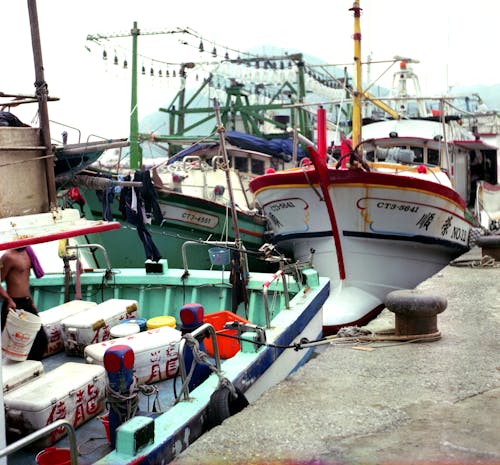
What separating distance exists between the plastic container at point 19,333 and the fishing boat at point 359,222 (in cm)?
579

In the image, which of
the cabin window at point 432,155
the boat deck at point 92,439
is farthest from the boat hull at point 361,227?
the boat deck at point 92,439

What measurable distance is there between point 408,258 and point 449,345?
5.66m

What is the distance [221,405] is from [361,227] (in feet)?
22.4

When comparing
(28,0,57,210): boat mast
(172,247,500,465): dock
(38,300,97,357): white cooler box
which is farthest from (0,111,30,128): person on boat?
(38,300,97,357): white cooler box

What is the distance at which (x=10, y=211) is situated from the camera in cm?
388

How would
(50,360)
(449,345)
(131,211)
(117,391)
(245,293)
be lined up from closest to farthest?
(117,391) < (449,345) < (50,360) < (245,293) < (131,211)

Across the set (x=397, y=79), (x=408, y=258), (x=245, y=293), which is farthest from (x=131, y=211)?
(x=397, y=79)

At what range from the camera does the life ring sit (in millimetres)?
4223

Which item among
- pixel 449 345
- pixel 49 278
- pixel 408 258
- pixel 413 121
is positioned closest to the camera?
pixel 449 345

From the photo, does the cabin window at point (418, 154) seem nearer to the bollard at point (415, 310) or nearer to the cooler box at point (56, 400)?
Answer: the bollard at point (415, 310)

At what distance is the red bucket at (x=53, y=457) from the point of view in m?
4.07

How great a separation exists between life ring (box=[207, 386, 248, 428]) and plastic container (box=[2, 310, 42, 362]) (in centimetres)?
161

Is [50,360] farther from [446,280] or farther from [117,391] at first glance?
[446,280]

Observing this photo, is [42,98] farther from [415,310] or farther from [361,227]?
[361,227]
